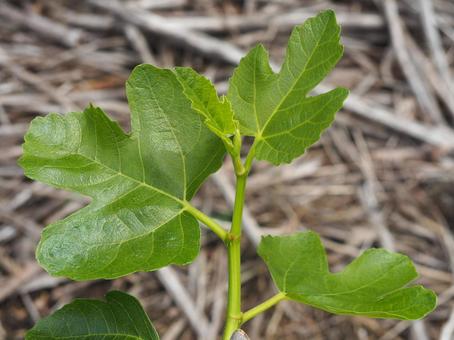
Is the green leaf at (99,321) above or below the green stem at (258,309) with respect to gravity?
below

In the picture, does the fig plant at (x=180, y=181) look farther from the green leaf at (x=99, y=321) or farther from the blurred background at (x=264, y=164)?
the blurred background at (x=264, y=164)

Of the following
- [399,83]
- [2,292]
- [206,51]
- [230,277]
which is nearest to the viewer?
[230,277]

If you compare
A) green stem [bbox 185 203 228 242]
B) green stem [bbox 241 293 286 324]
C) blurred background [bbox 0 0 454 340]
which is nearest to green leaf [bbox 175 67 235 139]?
green stem [bbox 185 203 228 242]

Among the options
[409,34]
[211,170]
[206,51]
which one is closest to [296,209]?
[206,51]

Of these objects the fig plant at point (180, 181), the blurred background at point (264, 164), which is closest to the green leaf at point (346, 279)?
the fig plant at point (180, 181)

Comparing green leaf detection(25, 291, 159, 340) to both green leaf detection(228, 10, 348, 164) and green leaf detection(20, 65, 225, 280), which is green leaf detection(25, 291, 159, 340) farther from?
green leaf detection(228, 10, 348, 164)

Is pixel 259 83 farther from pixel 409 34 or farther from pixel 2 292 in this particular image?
pixel 409 34

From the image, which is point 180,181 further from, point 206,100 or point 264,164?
point 264,164
